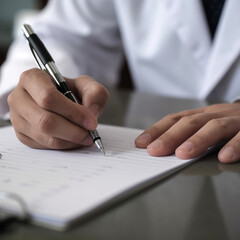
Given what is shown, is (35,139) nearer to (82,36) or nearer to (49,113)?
(49,113)

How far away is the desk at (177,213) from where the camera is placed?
29cm

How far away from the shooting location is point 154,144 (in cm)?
47

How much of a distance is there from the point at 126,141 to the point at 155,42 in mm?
612

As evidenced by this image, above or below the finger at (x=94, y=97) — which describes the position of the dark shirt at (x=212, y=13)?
below

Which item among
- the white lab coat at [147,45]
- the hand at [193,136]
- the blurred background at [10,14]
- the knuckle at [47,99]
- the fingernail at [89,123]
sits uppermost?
the knuckle at [47,99]

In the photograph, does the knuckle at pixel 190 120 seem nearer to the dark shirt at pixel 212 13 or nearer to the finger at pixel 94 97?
the finger at pixel 94 97

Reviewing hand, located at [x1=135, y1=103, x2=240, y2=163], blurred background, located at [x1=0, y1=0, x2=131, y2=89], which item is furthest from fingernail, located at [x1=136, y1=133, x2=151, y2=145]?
blurred background, located at [x1=0, y1=0, x2=131, y2=89]

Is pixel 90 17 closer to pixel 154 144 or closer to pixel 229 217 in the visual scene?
pixel 154 144

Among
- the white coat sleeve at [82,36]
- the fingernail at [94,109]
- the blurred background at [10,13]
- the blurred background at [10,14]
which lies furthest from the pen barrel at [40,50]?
the blurred background at [10,13]

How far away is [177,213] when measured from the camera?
0.32 meters

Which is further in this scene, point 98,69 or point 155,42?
point 98,69

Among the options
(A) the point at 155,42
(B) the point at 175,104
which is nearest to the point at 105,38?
(A) the point at 155,42

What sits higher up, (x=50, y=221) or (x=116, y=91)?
(x=50, y=221)

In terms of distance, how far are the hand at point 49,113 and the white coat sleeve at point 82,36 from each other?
506mm
